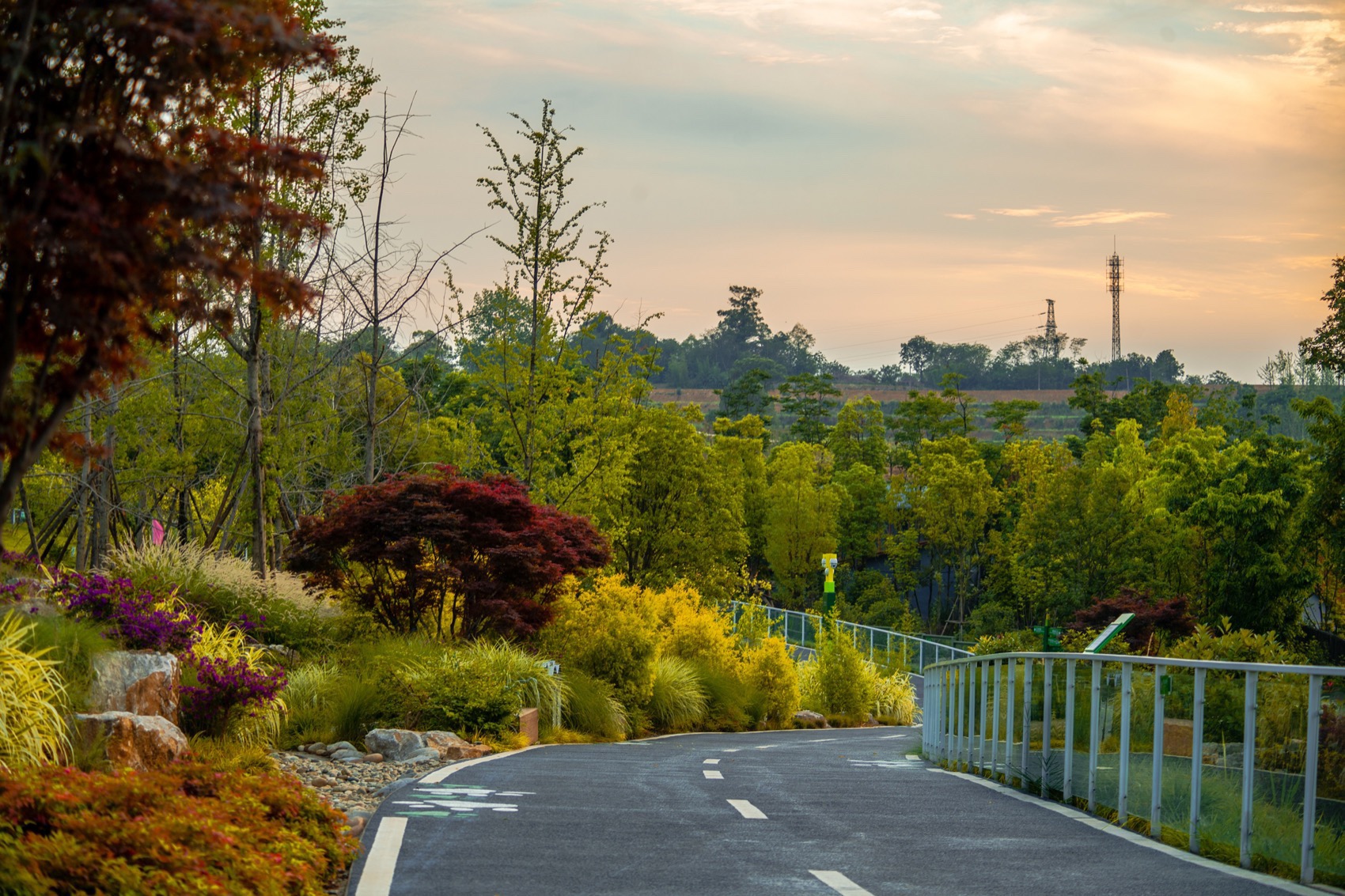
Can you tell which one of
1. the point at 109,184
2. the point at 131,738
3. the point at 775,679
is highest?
the point at 109,184

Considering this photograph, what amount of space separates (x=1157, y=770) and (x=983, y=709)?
5.41 meters

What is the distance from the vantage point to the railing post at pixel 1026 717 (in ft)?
42.7

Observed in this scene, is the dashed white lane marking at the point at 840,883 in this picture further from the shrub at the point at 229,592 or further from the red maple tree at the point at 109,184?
the shrub at the point at 229,592

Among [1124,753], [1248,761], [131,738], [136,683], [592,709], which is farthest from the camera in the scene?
[592,709]

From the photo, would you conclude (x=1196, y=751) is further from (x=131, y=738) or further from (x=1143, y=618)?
(x=1143, y=618)

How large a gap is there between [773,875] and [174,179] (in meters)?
4.78

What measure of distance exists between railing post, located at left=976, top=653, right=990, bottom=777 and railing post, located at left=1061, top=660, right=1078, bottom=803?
2587mm

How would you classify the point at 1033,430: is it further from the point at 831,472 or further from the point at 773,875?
the point at 773,875

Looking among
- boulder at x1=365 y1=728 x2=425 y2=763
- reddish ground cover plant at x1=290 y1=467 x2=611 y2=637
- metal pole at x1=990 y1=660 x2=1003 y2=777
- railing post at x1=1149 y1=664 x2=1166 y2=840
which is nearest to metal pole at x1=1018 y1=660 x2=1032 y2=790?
metal pole at x1=990 y1=660 x2=1003 y2=777

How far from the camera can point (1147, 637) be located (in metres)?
32.9

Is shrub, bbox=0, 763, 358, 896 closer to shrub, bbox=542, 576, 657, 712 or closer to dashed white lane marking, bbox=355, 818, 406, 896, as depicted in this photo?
dashed white lane marking, bbox=355, 818, 406, 896

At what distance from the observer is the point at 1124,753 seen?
10.7m

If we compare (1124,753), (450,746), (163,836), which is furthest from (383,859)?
(450,746)

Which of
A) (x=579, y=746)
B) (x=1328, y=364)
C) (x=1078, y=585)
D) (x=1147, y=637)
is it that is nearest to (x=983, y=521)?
(x=1078, y=585)
